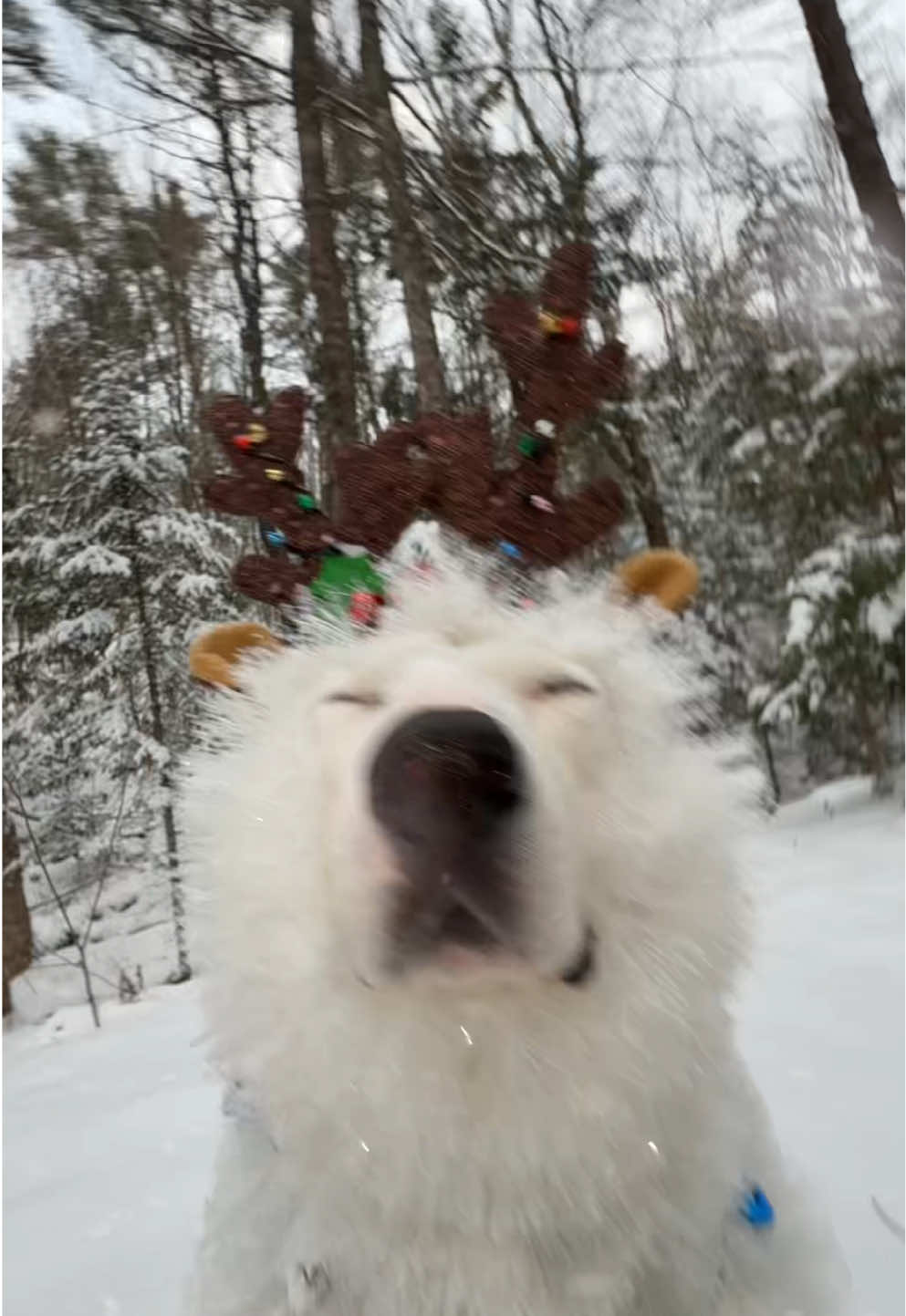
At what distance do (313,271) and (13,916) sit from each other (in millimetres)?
3942

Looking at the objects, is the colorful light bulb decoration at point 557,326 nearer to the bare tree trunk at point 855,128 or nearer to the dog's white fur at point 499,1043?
the dog's white fur at point 499,1043

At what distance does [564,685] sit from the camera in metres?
0.70

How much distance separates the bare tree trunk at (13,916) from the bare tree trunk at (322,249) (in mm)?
3223

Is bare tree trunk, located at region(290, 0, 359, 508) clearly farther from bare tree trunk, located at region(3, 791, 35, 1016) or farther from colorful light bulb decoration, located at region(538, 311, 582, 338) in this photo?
bare tree trunk, located at region(3, 791, 35, 1016)

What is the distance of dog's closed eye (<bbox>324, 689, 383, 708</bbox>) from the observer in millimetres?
679

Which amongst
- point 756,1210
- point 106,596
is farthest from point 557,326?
point 106,596

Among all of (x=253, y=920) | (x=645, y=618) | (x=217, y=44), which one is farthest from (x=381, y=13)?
(x=253, y=920)

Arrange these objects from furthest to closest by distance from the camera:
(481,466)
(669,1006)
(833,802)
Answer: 1. (833,802)
2. (481,466)
3. (669,1006)

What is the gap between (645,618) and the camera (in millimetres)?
863

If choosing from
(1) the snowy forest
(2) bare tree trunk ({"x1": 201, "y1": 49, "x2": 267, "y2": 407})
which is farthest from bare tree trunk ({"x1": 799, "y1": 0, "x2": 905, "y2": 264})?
(2) bare tree trunk ({"x1": 201, "y1": 49, "x2": 267, "y2": 407})

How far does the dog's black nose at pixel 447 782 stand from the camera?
1.74 feet

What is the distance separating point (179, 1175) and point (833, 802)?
489 centimetres

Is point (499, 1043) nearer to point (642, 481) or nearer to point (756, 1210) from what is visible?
point (756, 1210)

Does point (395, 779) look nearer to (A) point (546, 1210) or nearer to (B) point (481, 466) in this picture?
(A) point (546, 1210)
